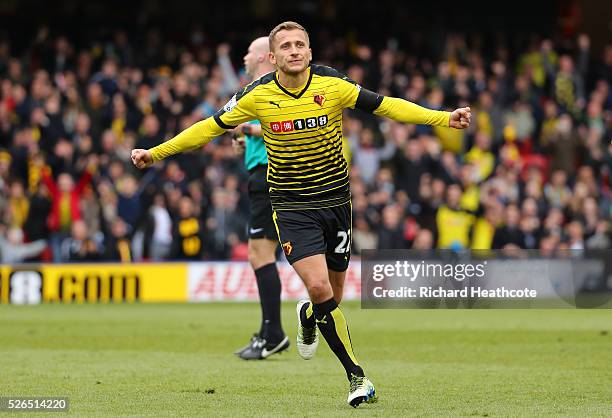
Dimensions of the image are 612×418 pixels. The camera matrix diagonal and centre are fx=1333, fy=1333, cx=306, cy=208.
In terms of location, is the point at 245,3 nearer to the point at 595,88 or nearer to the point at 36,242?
the point at 595,88

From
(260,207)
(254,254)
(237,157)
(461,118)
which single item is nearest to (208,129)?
(461,118)

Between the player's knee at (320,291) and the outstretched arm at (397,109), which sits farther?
the player's knee at (320,291)

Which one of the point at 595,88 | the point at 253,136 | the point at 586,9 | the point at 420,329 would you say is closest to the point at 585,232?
the point at 595,88

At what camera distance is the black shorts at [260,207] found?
37.7ft

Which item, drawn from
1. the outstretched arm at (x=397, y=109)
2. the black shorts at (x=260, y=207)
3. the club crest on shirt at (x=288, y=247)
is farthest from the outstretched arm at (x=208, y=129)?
the black shorts at (x=260, y=207)

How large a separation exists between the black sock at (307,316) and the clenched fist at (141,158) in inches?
64.2

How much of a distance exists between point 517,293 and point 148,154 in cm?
472

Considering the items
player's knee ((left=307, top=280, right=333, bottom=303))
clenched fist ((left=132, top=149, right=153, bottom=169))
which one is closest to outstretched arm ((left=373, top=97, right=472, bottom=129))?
player's knee ((left=307, top=280, right=333, bottom=303))

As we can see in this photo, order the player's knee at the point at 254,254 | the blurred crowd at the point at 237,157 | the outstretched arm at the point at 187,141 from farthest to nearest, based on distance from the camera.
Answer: the blurred crowd at the point at 237,157
the player's knee at the point at 254,254
the outstretched arm at the point at 187,141

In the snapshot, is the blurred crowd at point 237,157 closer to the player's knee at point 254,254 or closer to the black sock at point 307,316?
the player's knee at point 254,254

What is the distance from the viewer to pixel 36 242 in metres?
21.4

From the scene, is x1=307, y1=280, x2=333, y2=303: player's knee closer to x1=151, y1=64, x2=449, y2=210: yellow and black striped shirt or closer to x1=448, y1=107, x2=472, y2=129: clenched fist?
x1=151, y1=64, x2=449, y2=210: yellow and black striped shirt

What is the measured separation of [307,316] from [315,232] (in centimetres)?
85

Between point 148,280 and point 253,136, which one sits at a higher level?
point 253,136
